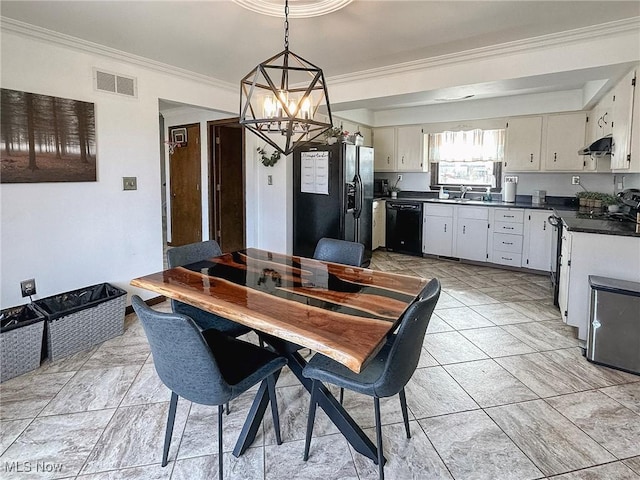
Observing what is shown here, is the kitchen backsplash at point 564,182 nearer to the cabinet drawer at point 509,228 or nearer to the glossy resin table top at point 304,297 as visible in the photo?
the cabinet drawer at point 509,228

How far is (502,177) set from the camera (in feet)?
19.2

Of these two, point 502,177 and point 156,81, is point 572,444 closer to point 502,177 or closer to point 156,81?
point 156,81

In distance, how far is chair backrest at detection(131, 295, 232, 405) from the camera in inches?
56.7

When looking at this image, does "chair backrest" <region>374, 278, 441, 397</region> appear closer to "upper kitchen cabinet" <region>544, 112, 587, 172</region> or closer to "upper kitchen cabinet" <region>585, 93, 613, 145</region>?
"upper kitchen cabinet" <region>585, 93, 613, 145</region>

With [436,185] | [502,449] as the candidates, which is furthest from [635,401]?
[436,185]

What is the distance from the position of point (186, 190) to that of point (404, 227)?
3.52 metres

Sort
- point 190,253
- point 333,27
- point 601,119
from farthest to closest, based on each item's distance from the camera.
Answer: point 601,119 < point 333,27 < point 190,253

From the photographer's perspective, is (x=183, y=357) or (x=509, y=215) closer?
(x=183, y=357)

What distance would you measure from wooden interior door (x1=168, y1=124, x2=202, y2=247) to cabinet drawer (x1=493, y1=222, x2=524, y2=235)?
14.2ft

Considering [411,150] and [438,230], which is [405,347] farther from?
[411,150]

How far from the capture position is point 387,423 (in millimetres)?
2098

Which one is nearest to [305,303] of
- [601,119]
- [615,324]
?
[615,324]

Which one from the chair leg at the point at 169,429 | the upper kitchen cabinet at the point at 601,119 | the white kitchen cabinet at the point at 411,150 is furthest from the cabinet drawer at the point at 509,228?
the chair leg at the point at 169,429
